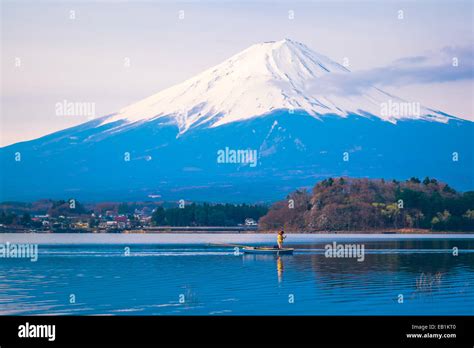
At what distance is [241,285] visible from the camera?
47531 mm

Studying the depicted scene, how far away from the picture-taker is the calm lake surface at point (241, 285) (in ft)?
128

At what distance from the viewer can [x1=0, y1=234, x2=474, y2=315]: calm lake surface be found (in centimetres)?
3888

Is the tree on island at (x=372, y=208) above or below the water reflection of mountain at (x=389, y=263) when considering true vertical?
above

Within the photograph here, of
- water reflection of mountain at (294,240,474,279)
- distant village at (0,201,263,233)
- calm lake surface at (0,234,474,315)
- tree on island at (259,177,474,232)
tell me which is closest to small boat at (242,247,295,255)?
water reflection of mountain at (294,240,474,279)

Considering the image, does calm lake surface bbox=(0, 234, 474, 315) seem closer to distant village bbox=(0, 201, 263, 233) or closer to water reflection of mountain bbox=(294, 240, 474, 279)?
water reflection of mountain bbox=(294, 240, 474, 279)

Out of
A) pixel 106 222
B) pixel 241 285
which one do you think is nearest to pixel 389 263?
pixel 241 285

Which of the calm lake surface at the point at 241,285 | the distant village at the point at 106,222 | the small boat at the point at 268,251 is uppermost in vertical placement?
the distant village at the point at 106,222

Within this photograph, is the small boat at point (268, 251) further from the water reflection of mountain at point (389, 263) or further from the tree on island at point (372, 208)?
the tree on island at point (372, 208)

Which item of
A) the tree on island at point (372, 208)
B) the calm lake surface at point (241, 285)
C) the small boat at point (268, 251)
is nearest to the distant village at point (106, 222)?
the tree on island at point (372, 208)

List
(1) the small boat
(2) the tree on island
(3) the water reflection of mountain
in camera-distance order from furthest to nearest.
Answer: (2) the tree on island → (1) the small boat → (3) the water reflection of mountain

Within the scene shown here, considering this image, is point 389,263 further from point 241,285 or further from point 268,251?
point 241,285

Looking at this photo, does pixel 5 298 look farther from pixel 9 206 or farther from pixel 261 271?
pixel 9 206
